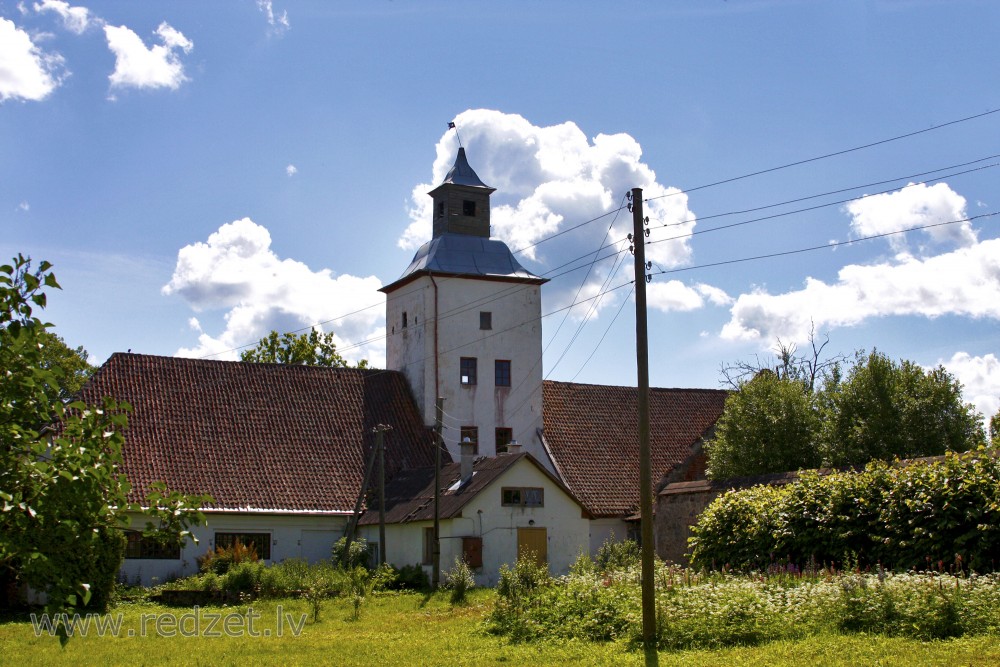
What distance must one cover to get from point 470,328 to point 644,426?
24.4 m

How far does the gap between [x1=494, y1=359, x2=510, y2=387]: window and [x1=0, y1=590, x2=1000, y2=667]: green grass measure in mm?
17346

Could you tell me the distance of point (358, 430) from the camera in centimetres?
3731

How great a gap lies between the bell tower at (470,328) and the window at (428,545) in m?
7.76

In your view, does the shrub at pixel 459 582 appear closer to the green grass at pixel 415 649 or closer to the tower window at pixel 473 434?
the green grass at pixel 415 649

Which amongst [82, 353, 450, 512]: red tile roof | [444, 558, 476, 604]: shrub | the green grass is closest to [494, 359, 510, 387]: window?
[82, 353, 450, 512]: red tile roof

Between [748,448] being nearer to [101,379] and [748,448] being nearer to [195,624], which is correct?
[195,624]

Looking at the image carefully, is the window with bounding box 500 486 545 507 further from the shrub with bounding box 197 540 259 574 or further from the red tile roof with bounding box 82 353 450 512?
the shrub with bounding box 197 540 259 574

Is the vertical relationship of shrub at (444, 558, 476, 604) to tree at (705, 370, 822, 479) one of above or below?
below

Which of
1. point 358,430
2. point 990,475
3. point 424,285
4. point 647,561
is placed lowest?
point 647,561

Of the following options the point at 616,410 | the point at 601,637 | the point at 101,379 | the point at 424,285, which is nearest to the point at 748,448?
the point at 616,410

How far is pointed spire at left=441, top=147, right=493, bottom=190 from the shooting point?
41219mm

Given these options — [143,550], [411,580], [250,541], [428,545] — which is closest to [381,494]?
[428,545]

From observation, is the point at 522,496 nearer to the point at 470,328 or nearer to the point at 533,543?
the point at 533,543

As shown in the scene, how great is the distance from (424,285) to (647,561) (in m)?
25.1
